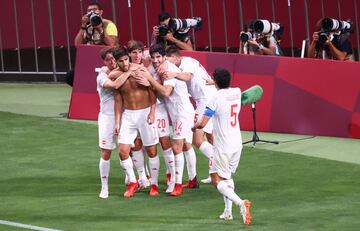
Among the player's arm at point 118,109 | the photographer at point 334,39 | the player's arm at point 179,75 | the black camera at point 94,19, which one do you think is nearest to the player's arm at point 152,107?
the player's arm at point 179,75

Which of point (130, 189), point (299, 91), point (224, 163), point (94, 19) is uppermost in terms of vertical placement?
point (94, 19)

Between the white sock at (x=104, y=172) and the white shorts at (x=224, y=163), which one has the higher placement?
the white shorts at (x=224, y=163)

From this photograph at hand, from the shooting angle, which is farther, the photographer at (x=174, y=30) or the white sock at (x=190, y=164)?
the photographer at (x=174, y=30)

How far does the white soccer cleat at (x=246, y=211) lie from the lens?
45.6 feet

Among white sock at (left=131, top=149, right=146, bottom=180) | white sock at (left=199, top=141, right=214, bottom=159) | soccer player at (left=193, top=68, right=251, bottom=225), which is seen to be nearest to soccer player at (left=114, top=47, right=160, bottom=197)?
white sock at (left=131, top=149, right=146, bottom=180)

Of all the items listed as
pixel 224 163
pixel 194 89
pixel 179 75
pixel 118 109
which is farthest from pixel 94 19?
pixel 224 163

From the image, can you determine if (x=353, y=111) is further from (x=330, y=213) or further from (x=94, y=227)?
(x=94, y=227)

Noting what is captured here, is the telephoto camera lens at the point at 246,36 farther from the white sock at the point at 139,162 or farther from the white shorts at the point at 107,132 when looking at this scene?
the white shorts at the point at 107,132

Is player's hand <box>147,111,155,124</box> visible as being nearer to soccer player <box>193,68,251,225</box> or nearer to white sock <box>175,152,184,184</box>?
white sock <box>175,152,184,184</box>

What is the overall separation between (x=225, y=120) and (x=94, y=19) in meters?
8.51

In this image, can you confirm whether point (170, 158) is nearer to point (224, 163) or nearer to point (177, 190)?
point (177, 190)

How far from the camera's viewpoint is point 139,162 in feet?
54.3

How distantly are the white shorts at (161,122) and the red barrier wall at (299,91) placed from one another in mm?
4994

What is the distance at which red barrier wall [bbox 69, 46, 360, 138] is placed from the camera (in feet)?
67.2
